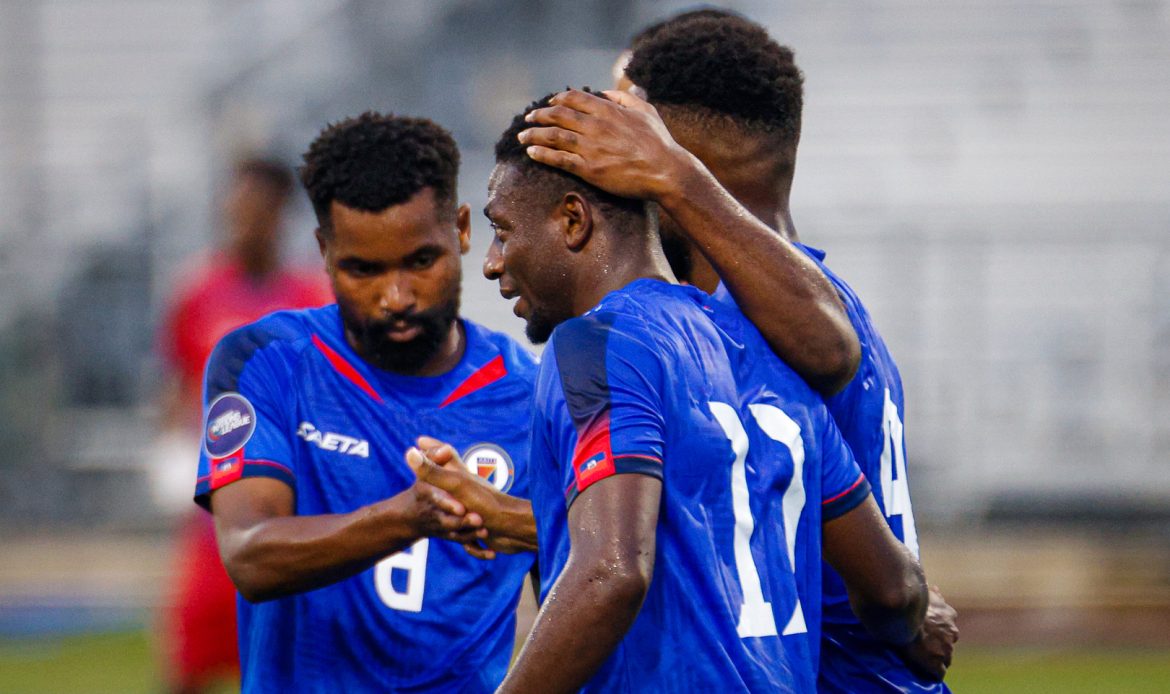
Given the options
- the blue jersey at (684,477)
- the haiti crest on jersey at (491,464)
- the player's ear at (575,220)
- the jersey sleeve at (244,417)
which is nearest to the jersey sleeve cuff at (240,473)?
the jersey sleeve at (244,417)

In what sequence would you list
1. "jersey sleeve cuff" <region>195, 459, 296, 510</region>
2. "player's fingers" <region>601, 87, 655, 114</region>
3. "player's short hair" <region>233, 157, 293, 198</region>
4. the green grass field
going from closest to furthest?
1. "player's fingers" <region>601, 87, 655, 114</region>
2. "jersey sleeve cuff" <region>195, 459, 296, 510</region>
3. "player's short hair" <region>233, 157, 293, 198</region>
4. the green grass field

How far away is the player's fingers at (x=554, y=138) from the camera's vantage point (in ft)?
10.4

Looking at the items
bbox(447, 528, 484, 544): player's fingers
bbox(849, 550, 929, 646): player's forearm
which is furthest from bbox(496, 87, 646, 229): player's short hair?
bbox(849, 550, 929, 646): player's forearm

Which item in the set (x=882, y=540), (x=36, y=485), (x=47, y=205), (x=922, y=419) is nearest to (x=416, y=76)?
(x=47, y=205)

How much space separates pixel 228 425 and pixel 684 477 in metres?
1.48

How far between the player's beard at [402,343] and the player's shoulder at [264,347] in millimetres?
119

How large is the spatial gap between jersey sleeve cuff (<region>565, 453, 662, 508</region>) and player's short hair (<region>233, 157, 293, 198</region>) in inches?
215

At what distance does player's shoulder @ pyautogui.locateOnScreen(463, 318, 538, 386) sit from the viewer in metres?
4.38

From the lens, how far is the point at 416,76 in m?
16.1

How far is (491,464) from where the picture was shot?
4203 millimetres

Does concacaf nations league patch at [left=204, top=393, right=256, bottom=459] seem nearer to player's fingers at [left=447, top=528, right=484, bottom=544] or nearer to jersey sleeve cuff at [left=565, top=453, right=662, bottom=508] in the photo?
player's fingers at [left=447, top=528, right=484, bottom=544]

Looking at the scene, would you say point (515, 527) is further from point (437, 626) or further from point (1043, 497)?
point (1043, 497)

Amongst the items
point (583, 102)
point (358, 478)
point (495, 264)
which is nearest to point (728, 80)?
point (583, 102)

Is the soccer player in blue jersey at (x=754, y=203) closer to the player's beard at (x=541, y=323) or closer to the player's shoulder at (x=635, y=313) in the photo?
the player's shoulder at (x=635, y=313)
